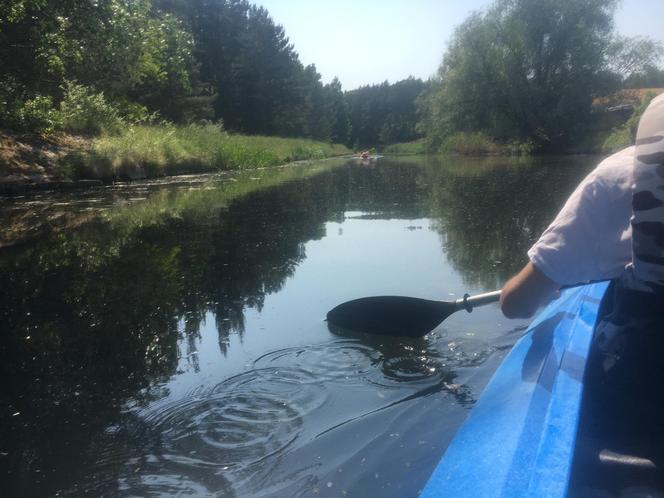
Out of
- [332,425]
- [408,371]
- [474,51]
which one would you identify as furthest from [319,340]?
[474,51]

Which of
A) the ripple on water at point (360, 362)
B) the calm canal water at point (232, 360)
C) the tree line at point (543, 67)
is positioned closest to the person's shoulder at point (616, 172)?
the calm canal water at point (232, 360)

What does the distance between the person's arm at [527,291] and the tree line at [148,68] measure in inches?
557

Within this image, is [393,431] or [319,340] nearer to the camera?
[393,431]

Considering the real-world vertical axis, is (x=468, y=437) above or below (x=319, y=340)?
above

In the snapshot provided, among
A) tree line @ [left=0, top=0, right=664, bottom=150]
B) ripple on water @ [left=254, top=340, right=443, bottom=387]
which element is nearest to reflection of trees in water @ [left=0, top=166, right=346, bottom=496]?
ripple on water @ [left=254, top=340, right=443, bottom=387]

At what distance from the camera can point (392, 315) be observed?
3.95 meters

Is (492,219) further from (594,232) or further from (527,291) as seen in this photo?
(594,232)

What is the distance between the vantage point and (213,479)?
7.78 ft

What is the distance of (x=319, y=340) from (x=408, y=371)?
724 mm

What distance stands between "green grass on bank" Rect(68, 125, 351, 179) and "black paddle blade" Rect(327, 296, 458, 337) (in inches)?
498

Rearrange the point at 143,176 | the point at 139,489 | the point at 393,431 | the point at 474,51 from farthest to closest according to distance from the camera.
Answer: the point at 474,51 → the point at 143,176 → the point at 393,431 → the point at 139,489

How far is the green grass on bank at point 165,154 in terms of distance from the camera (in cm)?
1557

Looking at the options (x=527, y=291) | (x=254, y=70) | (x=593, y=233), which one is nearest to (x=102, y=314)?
(x=527, y=291)

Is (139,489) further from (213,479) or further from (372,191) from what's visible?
(372,191)
